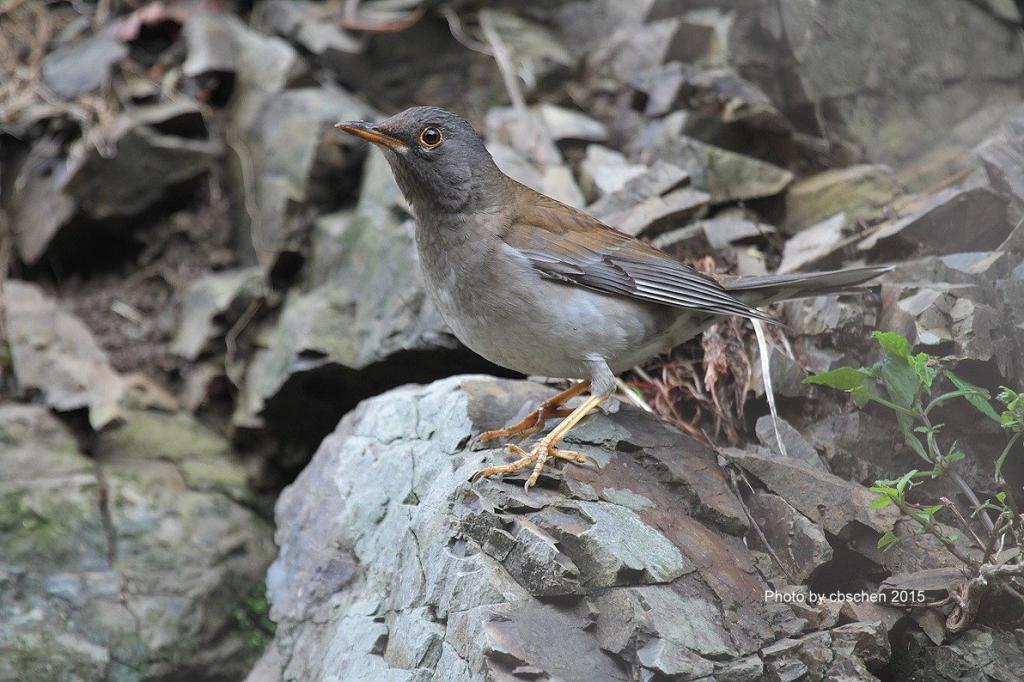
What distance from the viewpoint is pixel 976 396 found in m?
4.43

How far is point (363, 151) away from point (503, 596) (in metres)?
5.38

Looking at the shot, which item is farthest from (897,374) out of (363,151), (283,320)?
(363,151)

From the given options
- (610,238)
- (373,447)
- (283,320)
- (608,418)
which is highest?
(610,238)

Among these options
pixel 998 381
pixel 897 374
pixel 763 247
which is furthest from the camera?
pixel 763 247

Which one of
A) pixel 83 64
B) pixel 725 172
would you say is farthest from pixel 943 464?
pixel 83 64

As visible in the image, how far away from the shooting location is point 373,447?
5.79m

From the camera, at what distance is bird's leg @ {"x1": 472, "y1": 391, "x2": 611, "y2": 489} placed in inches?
184

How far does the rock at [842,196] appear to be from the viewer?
22.9 ft

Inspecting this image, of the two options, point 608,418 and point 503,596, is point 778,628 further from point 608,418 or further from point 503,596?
point 608,418

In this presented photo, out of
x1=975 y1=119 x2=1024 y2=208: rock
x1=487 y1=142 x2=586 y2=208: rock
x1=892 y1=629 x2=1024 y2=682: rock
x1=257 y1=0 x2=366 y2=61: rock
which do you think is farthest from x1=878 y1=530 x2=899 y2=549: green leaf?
x1=257 y1=0 x2=366 y2=61: rock

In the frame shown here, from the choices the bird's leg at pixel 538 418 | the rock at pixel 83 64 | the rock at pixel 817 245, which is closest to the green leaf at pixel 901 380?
the bird's leg at pixel 538 418

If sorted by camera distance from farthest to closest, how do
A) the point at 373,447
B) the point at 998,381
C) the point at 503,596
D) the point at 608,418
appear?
1. the point at 373,447
2. the point at 608,418
3. the point at 998,381
4. the point at 503,596

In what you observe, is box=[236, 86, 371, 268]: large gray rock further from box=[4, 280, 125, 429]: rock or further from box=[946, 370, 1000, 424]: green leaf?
box=[946, 370, 1000, 424]: green leaf

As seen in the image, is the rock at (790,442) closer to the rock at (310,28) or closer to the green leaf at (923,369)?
the green leaf at (923,369)
